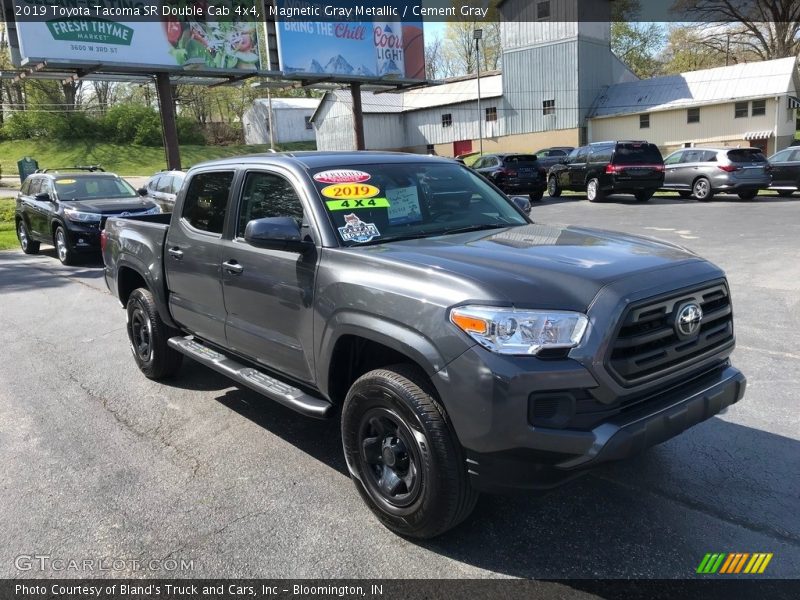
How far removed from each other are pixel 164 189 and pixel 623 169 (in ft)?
44.0

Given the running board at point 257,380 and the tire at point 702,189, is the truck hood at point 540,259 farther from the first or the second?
the tire at point 702,189

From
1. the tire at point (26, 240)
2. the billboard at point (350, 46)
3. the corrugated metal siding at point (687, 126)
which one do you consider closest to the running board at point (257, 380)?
the tire at point (26, 240)

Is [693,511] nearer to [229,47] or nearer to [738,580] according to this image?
[738,580]

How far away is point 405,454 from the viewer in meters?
3.08

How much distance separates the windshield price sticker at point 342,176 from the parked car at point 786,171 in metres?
18.8

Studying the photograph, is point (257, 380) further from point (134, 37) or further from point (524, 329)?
point (134, 37)

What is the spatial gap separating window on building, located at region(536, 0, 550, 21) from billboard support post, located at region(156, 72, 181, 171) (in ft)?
82.7

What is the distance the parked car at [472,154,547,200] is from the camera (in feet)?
70.5

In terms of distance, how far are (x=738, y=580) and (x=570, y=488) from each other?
0.99 metres

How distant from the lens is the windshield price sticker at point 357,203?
12.1ft

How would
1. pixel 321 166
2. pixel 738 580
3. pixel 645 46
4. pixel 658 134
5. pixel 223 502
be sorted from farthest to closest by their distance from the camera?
pixel 645 46
pixel 658 134
pixel 321 166
pixel 223 502
pixel 738 580

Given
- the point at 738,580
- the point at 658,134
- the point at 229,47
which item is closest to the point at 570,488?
the point at 738,580

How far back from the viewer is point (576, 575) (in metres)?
2.82

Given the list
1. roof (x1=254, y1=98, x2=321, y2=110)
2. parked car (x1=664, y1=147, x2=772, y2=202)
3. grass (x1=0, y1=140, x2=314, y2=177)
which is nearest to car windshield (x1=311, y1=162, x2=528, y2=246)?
parked car (x1=664, y1=147, x2=772, y2=202)
